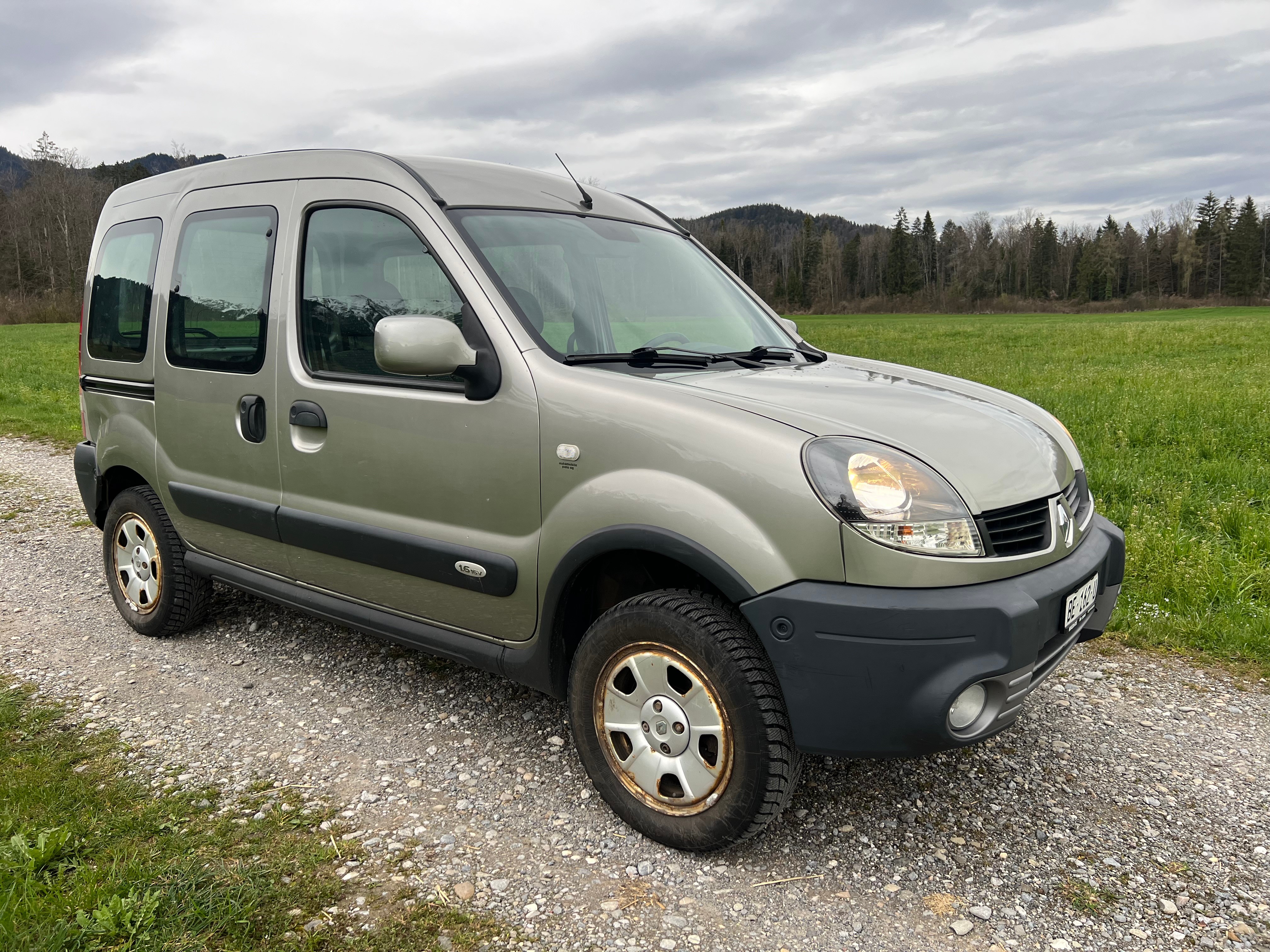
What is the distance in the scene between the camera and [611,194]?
4.01m

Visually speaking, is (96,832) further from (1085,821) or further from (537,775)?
(1085,821)

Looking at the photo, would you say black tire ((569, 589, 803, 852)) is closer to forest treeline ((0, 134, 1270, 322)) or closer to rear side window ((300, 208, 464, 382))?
rear side window ((300, 208, 464, 382))

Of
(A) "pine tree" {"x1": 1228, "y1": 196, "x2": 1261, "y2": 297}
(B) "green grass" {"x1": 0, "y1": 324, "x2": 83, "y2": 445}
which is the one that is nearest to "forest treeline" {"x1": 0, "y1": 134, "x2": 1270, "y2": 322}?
(A) "pine tree" {"x1": 1228, "y1": 196, "x2": 1261, "y2": 297}

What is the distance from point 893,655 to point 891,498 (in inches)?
16.0

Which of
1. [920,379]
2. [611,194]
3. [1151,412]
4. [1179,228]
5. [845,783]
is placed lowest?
[845,783]

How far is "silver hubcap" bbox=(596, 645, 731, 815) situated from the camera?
2568 millimetres

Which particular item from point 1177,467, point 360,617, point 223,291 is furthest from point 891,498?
point 1177,467

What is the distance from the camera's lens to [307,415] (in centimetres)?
341

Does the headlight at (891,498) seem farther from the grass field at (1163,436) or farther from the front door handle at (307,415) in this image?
the grass field at (1163,436)

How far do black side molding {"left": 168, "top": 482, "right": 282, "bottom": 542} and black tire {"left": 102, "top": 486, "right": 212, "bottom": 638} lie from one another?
26 centimetres

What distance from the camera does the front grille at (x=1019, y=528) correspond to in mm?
2457

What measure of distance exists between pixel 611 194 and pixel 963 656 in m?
2.60

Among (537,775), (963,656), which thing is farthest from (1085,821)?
(537,775)

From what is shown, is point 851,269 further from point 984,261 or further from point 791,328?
point 791,328
